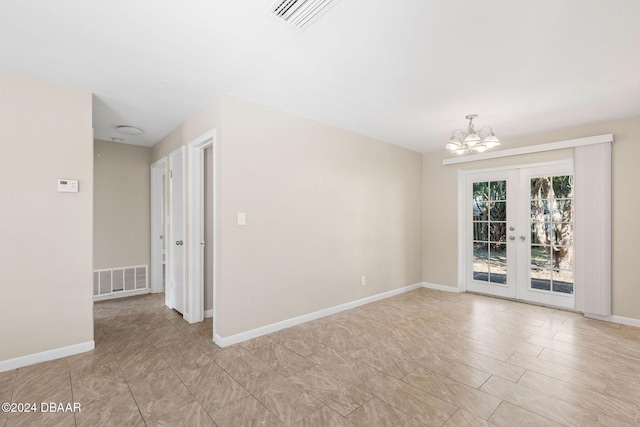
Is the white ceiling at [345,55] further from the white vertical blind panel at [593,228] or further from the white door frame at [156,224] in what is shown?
the white door frame at [156,224]

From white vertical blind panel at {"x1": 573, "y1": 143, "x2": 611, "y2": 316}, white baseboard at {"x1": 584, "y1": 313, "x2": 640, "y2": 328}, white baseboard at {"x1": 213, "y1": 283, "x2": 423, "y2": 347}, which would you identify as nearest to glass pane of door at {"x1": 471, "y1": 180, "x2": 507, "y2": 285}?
white vertical blind panel at {"x1": 573, "y1": 143, "x2": 611, "y2": 316}

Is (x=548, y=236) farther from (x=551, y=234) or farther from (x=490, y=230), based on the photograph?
(x=490, y=230)

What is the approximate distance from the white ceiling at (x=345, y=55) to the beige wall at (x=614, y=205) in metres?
0.36

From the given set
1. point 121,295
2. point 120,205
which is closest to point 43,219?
point 120,205

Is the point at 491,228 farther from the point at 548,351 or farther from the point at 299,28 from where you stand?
the point at 299,28

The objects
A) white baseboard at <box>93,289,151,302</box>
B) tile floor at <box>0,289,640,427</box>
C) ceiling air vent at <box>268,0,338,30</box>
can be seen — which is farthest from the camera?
white baseboard at <box>93,289,151,302</box>

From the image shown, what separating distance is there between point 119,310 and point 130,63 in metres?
3.26

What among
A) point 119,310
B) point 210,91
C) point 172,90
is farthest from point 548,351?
point 119,310

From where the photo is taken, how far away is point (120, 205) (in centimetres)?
479

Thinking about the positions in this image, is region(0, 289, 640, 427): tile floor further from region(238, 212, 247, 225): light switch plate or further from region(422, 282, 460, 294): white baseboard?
region(422, 282, 460, 294): white baseboard

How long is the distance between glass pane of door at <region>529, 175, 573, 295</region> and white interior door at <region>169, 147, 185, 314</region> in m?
4.94

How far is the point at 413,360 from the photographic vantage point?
2721 mm

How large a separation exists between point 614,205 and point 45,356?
6.26 metres

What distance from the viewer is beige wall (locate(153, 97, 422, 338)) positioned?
10.0 ft
